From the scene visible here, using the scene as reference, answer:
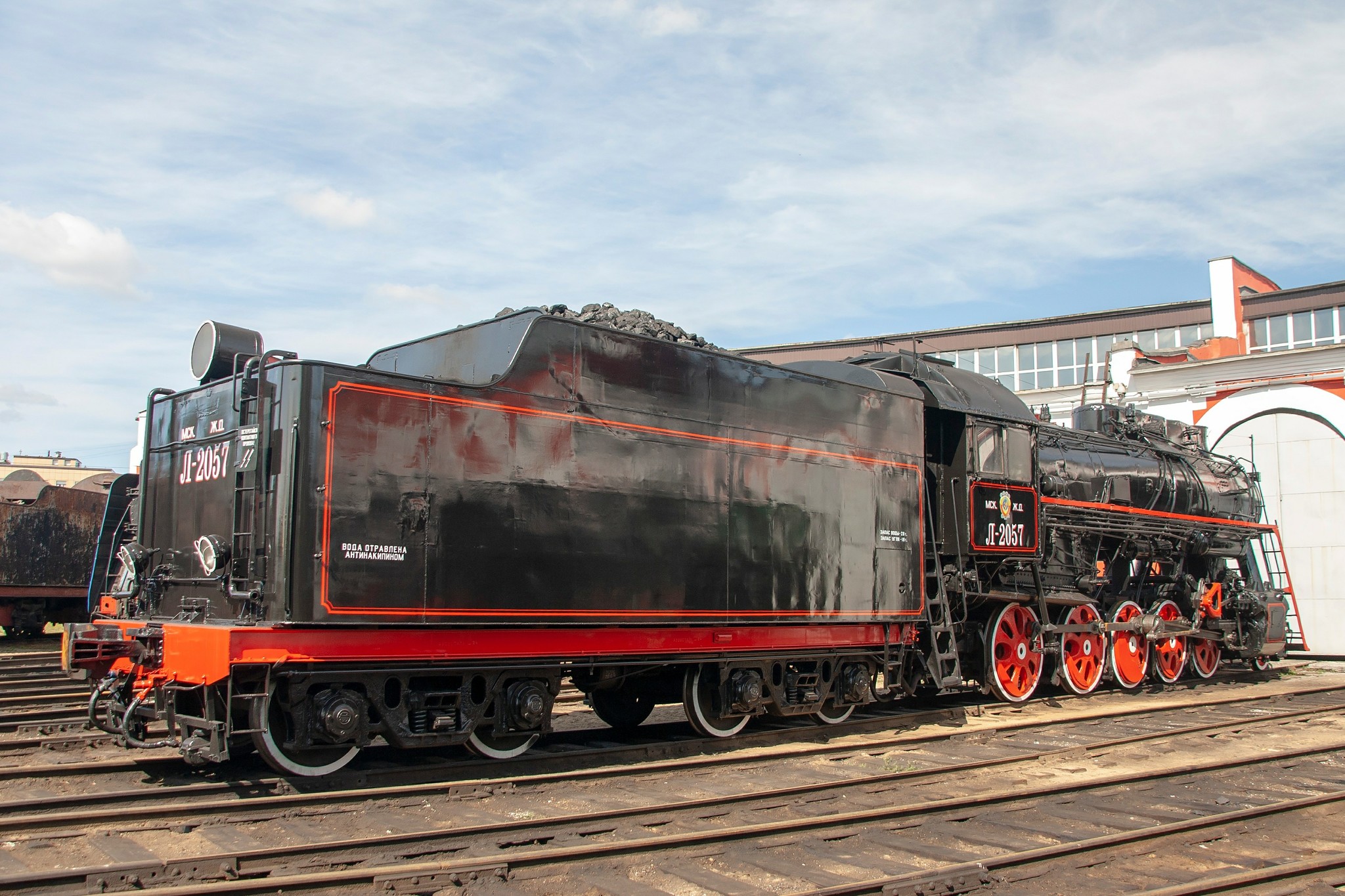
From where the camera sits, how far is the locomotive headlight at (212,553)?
7277 mm

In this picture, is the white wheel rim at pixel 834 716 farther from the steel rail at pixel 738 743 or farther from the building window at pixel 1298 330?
the building window at pixel 1298 330

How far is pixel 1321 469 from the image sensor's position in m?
21.1

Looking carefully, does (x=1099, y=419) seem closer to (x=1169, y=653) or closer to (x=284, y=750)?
(x=1169, y=653)

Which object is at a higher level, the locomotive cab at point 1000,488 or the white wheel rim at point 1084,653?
the locomotive cab at point 1000,488

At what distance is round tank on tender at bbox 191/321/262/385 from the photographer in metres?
8.02

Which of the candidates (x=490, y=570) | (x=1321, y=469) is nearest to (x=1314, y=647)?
(x=1321, y=469)

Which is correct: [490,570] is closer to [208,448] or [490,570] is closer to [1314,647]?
[208,448]

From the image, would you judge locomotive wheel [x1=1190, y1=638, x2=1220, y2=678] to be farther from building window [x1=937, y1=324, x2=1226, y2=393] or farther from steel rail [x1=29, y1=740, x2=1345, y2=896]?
building window [x1=937, y1=324, x2=1226, y2=393]

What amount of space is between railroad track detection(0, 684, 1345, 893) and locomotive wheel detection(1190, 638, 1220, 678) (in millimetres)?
6961

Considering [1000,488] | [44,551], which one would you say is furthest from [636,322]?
[44,551]

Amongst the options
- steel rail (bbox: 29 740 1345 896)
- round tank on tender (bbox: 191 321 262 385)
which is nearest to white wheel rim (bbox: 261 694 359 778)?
steel rail (bbox: 29 740 1345 896)

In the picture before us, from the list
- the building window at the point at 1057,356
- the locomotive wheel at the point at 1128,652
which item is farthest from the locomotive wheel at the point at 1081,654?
the building window at the point at 1057,356

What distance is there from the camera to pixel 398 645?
7152 millimetres

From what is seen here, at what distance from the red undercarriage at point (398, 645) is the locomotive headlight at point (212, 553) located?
429 millimetres
